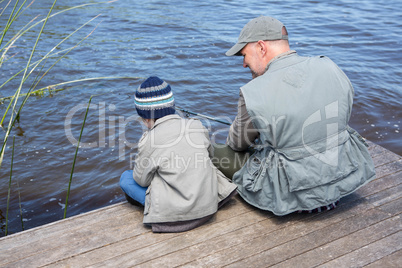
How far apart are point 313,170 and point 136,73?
483 cm

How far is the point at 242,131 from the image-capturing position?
9.31ft

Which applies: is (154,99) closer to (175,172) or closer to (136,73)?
(175,172)

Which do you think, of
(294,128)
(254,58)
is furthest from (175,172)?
(254,58)

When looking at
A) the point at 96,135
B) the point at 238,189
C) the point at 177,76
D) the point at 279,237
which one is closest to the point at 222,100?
the point at 177,76

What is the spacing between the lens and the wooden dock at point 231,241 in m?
2.47

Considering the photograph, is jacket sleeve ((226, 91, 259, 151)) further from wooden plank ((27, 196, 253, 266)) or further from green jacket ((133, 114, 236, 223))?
wooden plank ((27, 196, 253, 266))

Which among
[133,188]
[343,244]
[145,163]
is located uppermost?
[145,163]

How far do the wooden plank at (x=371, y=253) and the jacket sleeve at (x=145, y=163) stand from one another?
1.07m

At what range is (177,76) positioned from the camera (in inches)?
276

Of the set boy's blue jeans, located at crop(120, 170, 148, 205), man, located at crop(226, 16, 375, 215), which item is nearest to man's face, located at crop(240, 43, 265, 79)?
man, located at crop(226, 16, 375, 215)

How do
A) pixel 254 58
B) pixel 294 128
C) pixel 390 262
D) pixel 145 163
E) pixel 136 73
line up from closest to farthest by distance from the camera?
pixel 390 262 → pixel 294 128 → pixel 145 163 → pixel 254 58 → pixel 136 73

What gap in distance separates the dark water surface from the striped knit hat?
77.8 inches

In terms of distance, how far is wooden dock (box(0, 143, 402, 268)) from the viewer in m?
2.47

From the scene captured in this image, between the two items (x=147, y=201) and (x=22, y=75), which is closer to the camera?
(x=147, y=201)
